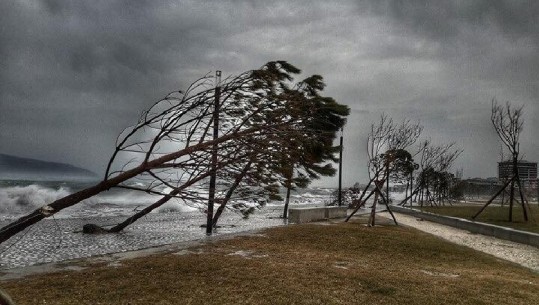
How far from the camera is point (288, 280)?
705 centimetres

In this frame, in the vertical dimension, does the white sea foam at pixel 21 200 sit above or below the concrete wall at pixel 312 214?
below

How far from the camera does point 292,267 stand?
325 inches

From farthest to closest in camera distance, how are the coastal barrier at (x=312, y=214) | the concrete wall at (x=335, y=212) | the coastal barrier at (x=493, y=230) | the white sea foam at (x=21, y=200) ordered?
the white sea foam at (x=21, y=200)
the concrete wall at (x=335, y=212)
the coastal barrier at (x=312, y=214)
the coastal barrier at (x=493, y=230)

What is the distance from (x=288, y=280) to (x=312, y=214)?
54.4 ft

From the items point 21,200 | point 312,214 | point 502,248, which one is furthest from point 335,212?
point 21,200

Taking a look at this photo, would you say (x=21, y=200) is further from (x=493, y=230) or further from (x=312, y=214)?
(x=493, y=230)

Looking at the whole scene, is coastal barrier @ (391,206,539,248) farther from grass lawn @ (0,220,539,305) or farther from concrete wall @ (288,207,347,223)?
concrete wall @ (288,207,347,223)

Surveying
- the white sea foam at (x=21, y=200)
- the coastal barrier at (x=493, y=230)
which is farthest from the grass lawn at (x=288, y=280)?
the white sea foam at (x=21, y=200)

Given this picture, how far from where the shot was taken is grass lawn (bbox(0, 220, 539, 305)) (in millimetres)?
6109

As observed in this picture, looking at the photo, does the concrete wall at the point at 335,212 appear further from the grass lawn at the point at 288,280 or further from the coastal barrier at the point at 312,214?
the grass lawn at the point at 288,280

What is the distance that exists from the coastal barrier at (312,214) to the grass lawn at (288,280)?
10.8 metres

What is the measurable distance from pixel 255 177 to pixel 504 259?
8.56 metres

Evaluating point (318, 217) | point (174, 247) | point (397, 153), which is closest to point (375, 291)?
point (174, 247)

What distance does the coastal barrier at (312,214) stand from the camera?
22094mm
